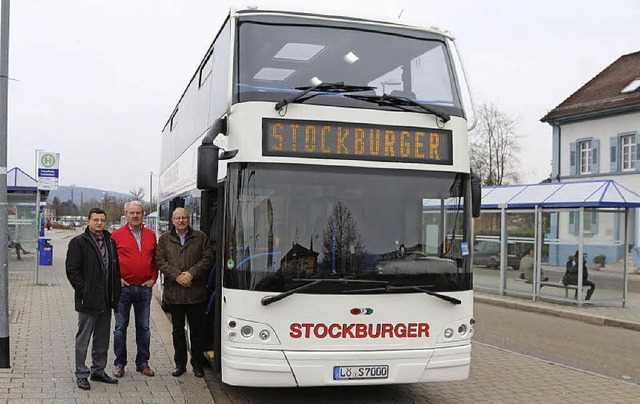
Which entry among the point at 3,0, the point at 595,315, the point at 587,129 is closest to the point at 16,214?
the point at 3,0

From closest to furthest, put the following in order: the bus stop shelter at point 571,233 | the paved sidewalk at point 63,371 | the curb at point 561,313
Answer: the paved sidewalk at point 63,371 < the curb at point 561,313 < the bus stop shelter at point 571,233

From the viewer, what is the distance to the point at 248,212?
20.1ft

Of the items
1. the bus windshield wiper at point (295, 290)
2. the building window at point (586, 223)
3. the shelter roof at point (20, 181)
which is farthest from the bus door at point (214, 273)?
the shelter roof at point (20, 181)

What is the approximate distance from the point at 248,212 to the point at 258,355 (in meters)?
1.26

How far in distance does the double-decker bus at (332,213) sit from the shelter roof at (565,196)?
974cm

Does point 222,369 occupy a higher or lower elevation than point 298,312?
lower

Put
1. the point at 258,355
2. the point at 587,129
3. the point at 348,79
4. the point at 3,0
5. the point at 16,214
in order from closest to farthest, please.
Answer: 1. the point at 258,355
2. the point at 348,79
3. the point at 3,0
4. the point at 16,214
5. the point at 587,129

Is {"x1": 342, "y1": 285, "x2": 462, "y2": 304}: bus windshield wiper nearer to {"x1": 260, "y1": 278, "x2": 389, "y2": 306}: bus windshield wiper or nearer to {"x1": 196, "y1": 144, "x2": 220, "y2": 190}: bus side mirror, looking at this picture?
{"x1": 260, "y1": 278, "x2": 389, "y2": 306}: bus windshield wiper

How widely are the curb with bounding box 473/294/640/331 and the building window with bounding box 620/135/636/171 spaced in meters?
18.7

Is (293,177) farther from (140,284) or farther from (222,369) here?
(140,284)

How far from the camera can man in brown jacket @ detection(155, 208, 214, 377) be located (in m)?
7.28

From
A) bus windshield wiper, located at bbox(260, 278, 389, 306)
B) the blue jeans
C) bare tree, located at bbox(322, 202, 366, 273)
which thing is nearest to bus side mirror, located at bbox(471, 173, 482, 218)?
bare tree, located at bbox(322, 202, 366, 273)

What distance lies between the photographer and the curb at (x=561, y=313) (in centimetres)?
1387

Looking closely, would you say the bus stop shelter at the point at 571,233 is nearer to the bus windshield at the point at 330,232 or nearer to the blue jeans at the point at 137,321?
the bus windshield at the point at 330,232
